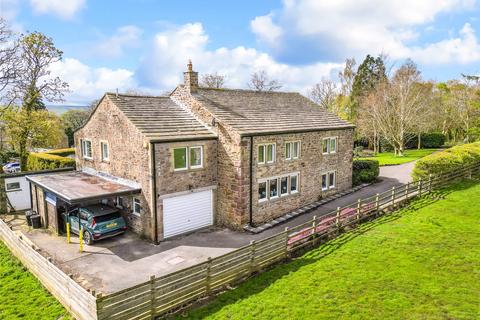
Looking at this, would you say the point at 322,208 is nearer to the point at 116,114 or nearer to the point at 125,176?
the point at 125,176

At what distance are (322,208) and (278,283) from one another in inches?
431

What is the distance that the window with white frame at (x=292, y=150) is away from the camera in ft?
70.0

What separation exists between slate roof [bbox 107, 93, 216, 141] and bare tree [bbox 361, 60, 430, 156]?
32.8m

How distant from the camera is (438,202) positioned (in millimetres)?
21859

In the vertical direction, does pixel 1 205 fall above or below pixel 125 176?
below

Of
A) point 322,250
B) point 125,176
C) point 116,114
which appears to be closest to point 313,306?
point 322,250

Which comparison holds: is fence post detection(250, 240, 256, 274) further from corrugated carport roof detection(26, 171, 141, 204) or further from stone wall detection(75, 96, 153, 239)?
corrugated carport roof detection(26, 171, 141, 204)

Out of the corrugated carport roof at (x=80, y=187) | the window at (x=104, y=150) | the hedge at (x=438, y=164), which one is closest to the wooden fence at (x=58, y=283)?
the corrugated carport roof at (x=80, y=187)

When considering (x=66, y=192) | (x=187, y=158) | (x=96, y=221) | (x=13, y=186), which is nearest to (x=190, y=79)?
(x=187, y=158)

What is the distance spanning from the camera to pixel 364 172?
28.6 meters

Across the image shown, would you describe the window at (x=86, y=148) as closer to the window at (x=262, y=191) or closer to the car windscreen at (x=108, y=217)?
the car windscreen at (x=108, y=217)

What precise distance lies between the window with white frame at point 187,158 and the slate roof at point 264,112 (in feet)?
7.62

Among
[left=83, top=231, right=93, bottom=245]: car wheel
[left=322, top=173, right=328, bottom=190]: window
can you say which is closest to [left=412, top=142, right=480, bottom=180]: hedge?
[left=322, top=173, right=328, bottom=190]: window

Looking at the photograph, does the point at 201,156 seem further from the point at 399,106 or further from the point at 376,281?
the point at 399,106
